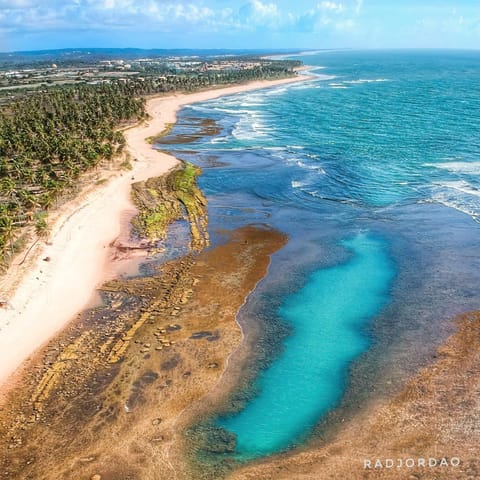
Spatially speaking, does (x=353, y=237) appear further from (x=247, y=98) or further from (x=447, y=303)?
(x=247, y=98)

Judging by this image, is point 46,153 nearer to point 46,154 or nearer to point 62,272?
point 46,154

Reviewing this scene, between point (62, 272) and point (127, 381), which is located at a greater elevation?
point (62, 272)

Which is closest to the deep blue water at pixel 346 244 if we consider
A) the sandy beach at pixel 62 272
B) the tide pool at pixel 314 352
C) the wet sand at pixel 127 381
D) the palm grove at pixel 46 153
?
the tide pool at pixel 314 352

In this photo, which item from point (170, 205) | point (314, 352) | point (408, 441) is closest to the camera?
point (408, 441)

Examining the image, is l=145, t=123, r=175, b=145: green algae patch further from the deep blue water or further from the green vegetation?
the green vegetation

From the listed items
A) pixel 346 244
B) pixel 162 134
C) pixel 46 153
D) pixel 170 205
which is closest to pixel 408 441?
pixel 346 244

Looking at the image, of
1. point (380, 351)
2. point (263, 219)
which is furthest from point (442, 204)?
point (380, 351)
